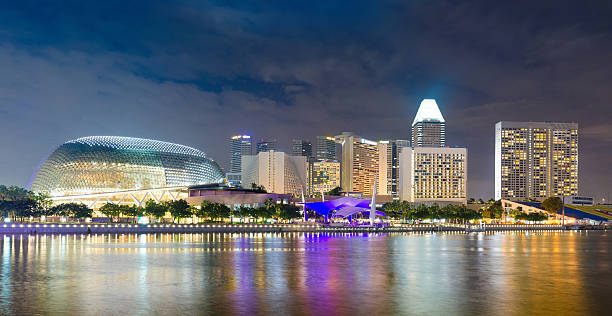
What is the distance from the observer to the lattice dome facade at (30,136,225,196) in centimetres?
15212

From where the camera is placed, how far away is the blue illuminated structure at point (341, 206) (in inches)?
5979

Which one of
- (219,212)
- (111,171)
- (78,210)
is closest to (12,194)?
(78,210)

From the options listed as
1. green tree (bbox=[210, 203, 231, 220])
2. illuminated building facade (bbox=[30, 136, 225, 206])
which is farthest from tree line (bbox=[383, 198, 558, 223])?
illuminated building facade (bbox=[30, 136, 225, 206])

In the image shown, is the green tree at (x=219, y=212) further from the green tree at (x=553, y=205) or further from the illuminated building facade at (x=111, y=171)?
the green tree at (x=553, y=205)

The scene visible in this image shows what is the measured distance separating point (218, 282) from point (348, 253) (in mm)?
24776

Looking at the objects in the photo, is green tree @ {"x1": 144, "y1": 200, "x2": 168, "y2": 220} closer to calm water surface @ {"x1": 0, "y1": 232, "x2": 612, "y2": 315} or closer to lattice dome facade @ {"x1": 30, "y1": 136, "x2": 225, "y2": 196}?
lattice dome facade @ {"x1": 30, "y1": 136, "x2": 225, "y2": 196}

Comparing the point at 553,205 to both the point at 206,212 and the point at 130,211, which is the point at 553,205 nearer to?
the point at 206,212

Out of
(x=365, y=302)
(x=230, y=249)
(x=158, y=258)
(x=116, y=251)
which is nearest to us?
(x=365, y=302)

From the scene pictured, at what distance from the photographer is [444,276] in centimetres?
4006

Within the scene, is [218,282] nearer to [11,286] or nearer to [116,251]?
[11,286]

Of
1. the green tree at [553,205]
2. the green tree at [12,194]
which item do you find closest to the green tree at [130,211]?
the green tree at [12,194]

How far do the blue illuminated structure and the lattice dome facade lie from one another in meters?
43.2

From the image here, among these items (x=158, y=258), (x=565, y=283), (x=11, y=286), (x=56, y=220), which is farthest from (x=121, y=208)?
(x=565, y=283)

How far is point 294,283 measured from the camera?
3522 cm
